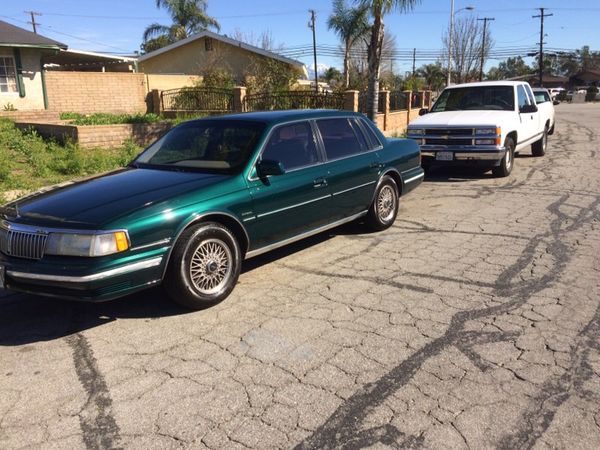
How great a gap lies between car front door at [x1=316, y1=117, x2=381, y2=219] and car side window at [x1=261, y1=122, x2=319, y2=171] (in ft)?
0.68

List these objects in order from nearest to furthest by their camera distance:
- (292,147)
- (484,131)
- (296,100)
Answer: (292,147) < (484,131) < (296,100)

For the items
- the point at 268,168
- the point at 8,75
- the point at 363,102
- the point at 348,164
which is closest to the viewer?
the point at 268,168

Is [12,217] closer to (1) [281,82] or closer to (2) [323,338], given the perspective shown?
(2) [323,338]

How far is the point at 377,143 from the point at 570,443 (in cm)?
461

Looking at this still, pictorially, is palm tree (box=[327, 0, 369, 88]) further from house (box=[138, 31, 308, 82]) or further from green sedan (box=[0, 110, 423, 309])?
green sedan (box=[0, 110, 423, 309])

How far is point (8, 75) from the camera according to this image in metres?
18.8

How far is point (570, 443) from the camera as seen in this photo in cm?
284

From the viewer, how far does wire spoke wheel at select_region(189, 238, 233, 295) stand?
448cm

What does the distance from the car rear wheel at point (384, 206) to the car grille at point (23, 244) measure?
3.92m

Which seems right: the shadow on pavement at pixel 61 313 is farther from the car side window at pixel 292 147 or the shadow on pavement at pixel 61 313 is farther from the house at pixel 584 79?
the house at pixel 584 79

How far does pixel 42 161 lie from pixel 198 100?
10199mm

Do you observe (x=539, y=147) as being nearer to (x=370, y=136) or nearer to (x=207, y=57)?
(x=370, y=136)

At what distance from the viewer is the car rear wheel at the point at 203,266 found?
14.2 feet

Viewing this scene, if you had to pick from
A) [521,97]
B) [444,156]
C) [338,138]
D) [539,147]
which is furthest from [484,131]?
[338,138]
